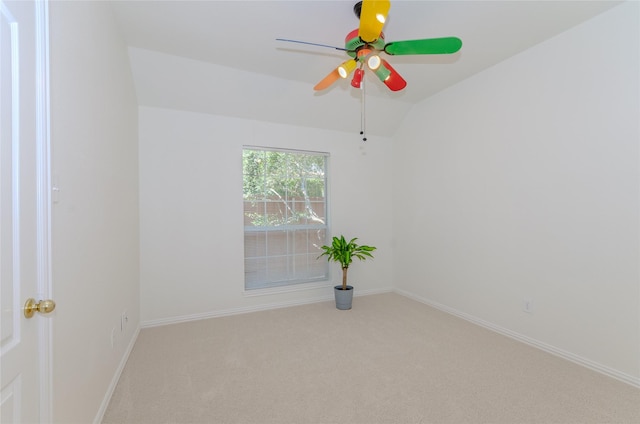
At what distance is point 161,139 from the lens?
10.2ft

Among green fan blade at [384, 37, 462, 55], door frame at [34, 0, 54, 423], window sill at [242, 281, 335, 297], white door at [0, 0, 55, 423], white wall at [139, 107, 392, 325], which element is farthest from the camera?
window sill at [242, 281, 335, 297]

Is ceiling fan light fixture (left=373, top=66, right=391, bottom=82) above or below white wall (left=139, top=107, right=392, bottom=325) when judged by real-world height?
above

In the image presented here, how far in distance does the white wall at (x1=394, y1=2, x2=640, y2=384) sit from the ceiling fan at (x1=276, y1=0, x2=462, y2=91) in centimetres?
144

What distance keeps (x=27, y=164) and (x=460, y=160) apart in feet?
11.6

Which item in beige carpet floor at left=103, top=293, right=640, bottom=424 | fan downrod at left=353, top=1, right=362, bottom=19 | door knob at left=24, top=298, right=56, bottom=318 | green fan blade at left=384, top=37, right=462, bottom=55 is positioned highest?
fan downrod at left=353, top=1, right=362, bottom=19

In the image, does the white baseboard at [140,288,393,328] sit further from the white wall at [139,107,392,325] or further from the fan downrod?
the fan downrod

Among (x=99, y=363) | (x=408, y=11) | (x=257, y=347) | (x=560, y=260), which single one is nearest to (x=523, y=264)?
(x=560, y=260)

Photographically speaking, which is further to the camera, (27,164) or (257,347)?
(257,347)

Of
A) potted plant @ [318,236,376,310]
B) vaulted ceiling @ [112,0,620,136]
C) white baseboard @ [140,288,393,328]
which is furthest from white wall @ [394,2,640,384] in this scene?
white baseboard @ [140,288,393,328]

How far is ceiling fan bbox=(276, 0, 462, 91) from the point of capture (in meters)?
1.44

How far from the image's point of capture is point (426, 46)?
5.53 ft

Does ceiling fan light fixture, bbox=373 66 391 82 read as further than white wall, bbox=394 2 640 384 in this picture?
No

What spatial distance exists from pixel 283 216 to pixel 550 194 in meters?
2.83

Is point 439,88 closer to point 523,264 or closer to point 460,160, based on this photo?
point 460,160
